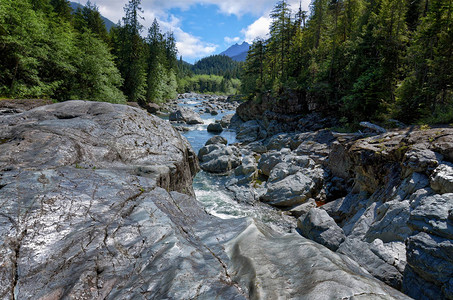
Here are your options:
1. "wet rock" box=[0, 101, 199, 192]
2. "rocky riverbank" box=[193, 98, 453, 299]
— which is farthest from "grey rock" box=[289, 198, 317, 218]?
"wet rock" box=[0, 101, 199, 192]

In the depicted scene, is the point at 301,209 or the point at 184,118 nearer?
the point at 301,209

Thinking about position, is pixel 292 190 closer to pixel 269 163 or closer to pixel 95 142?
pixel 269 163

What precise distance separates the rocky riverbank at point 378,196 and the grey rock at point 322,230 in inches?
1.1

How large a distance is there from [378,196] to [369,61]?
61.9 feet

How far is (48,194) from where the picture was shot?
354 centimetres

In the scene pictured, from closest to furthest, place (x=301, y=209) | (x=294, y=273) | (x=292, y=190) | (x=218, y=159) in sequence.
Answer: (x=294, y=273) → (x=301, y=209) → (x=292, y=190) → (x=218, y=159)

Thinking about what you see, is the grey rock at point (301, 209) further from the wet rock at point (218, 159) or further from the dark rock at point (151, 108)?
the dark rock at point (151, 108)

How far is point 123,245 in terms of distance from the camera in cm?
315

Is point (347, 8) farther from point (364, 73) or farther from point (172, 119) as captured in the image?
point (172, 119)

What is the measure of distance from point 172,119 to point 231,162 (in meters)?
19.9

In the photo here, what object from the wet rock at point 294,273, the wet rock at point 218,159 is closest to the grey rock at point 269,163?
the wet rock at point 218,159

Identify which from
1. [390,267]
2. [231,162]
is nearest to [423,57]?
[231,162]

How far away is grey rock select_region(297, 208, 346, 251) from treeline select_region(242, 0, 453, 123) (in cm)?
952

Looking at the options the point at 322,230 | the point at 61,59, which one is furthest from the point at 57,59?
the point at 322,230
